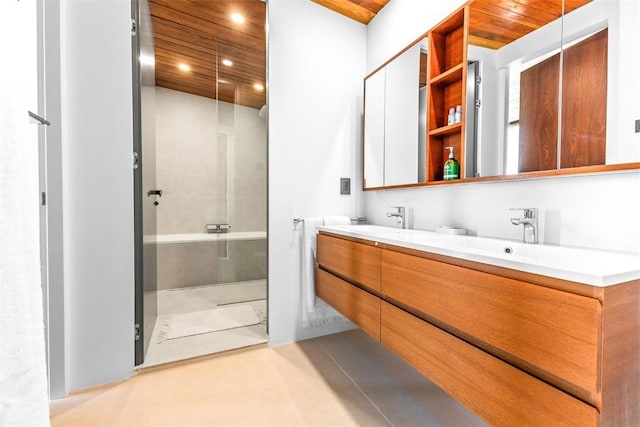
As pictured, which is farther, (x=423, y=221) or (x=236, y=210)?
(x=236, y=210)

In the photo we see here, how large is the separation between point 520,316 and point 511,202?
2.37ft

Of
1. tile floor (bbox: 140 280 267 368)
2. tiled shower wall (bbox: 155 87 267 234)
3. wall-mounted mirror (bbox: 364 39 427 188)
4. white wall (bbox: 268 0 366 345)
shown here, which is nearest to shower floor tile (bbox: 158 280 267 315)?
tile floor (bbox: 140 280 267 368)

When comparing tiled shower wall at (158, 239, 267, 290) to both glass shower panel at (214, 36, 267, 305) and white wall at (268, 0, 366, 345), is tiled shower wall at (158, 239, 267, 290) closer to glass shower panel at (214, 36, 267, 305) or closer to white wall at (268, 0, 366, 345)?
glass shower panel at (214, 36, 267, 305)

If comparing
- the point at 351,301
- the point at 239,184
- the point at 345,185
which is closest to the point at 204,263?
the point at 239,184

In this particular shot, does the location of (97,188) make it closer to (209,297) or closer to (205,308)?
(205,308)

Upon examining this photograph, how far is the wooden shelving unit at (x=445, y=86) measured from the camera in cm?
148

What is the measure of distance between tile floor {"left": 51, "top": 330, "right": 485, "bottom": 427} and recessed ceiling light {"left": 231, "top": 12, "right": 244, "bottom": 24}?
250cm

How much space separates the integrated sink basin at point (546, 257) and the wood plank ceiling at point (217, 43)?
65.5 inches

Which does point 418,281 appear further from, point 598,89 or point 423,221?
point 598,89

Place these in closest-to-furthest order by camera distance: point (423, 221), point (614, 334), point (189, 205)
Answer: point (614, 334)
point (423, 221)
point (189, 205)

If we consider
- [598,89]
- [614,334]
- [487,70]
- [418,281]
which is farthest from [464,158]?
[614,334]

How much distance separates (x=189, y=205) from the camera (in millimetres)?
3500

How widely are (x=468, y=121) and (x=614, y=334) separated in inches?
43.7

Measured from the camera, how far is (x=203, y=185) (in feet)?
11.7
